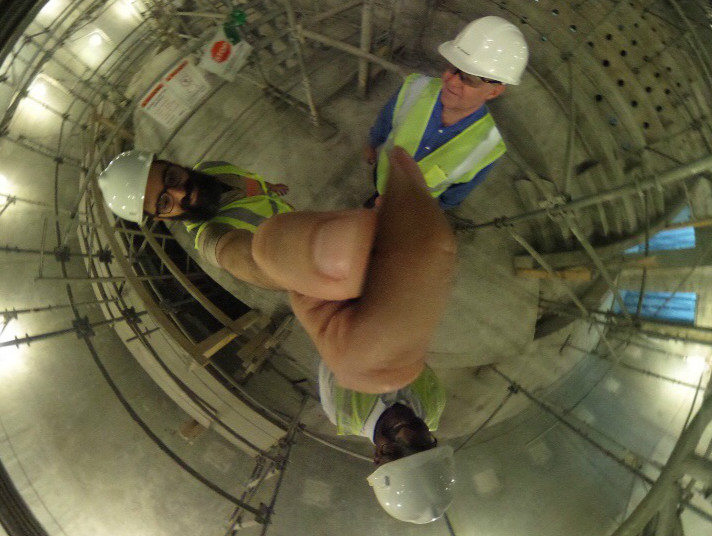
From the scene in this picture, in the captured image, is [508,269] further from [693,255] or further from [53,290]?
[53,290]

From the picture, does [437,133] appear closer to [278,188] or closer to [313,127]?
[313,127]

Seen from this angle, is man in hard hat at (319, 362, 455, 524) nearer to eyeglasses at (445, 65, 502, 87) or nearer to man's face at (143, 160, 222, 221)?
man's face at (143, 160, 222, 221)

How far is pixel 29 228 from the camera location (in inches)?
132

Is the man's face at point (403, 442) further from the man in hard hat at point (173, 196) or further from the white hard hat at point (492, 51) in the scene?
the white hard hat at point (492, 51)

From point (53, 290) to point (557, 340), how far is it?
5.20 m

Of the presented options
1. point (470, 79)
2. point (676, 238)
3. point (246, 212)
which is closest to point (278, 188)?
point (246, 212)

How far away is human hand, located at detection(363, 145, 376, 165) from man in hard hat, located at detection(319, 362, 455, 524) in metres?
2.17

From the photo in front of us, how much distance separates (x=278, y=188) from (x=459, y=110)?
1855 mm

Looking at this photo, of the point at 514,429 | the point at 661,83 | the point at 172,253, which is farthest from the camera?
the point at 172,253

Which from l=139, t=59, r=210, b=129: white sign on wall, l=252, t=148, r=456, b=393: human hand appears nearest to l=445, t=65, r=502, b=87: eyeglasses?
l=252, t=148, r=456, b=393: human hand

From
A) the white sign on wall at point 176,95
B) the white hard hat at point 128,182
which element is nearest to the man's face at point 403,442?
the white hard hat at point 128,182

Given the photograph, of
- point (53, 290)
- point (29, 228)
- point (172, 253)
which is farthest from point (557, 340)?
point (29, 228)

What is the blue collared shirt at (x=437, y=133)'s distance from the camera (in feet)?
10.4

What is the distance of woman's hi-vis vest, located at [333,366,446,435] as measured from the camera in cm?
310
